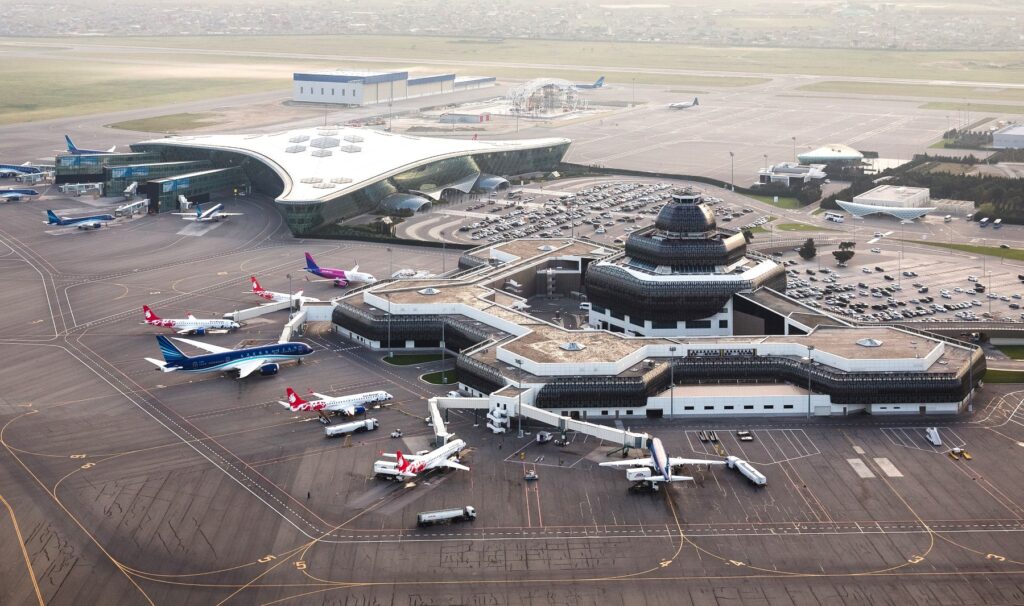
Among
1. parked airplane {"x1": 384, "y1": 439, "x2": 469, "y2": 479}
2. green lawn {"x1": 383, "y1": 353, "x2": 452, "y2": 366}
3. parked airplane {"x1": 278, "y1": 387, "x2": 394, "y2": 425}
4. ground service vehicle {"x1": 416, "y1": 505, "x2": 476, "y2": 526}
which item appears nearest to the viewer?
ground service vehicle {"x1": 416, "y1": 505, "x2": 476, "y2": 526}

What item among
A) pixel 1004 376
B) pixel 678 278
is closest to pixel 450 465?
pixel 678 278

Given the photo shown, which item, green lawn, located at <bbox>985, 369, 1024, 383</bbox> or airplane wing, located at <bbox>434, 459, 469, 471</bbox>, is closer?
airplane wing, located at <bbox>434, 459, 469, 471</bbox>

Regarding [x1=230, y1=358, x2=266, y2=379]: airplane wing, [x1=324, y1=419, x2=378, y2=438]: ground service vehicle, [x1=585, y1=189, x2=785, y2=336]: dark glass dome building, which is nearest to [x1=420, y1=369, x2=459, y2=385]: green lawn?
[x1=324, y1=419, x2=378, y2=438]: ground service vehicle

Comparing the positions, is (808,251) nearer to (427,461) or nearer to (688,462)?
(688,462)

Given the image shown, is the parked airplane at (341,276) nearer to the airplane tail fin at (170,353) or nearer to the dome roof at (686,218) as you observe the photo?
the airplane tail fin at (170,353)

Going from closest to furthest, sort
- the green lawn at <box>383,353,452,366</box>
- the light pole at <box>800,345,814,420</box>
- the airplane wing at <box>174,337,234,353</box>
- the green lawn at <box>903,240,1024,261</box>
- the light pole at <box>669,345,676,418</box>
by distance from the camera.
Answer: the light pole at <box>800,345,814,420</box>
the light pole at <box>669,345,676,418</box>
the green lawn at <box>383,353,452,366</box>
the airplane wing at <box>174,337,234,353</box>
the green lawn at <box>903,240,1024,261</box>

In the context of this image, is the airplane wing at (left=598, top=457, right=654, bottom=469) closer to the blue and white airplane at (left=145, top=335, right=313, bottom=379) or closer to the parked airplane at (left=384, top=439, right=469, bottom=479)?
the parked airplane at (left=384, top=439, right=469, bottom=479)

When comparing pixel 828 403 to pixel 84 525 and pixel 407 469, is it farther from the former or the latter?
pixel 84 525

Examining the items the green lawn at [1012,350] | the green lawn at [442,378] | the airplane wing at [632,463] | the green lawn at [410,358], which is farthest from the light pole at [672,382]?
the green lawn at [1012,350]
